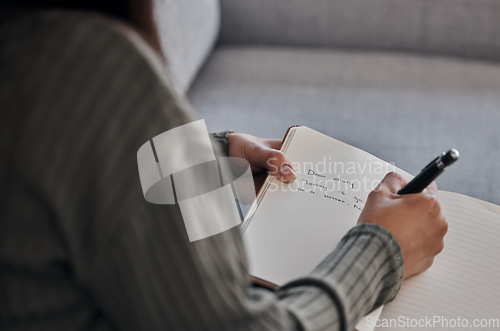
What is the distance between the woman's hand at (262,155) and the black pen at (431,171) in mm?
156

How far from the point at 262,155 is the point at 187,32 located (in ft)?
1.74

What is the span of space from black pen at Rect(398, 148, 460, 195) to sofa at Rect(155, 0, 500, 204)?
0.28 meters

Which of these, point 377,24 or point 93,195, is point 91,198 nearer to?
point 93,195

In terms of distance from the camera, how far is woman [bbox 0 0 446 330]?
1.08 ft

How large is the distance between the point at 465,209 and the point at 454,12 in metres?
Answer: 0.69

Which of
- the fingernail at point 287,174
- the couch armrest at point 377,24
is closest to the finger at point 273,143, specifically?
the fingernail at point 287,174

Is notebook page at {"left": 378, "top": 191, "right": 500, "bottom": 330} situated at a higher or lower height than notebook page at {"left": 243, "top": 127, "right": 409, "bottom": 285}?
lower

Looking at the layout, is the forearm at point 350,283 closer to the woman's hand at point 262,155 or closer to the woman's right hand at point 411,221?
the woman's right hand at point 411,221

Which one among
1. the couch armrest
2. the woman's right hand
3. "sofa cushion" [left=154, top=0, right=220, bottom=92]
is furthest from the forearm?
the couch armrest

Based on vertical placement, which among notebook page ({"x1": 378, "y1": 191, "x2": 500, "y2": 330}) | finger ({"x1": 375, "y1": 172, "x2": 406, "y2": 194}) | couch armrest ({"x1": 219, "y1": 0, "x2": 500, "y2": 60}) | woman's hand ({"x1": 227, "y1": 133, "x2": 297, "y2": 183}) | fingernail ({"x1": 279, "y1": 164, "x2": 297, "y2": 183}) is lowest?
notebook page ({"x1": 378, "y1": 191, "x2": 500, "y2": 330})

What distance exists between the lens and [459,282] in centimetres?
62

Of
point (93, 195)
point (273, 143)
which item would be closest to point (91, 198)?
point (93, 195)

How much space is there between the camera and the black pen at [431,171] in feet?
1.91

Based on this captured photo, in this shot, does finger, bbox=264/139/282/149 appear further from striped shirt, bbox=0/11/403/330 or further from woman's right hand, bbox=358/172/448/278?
striped shirt, bbox=0/11/403/330
